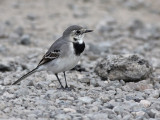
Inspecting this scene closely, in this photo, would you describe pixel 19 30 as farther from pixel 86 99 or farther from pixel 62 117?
pixel 62 117

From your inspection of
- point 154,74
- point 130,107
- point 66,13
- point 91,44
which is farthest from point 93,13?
point 130,107

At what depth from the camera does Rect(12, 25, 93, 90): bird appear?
8883 millimetres

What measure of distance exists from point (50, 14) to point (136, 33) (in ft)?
11.0

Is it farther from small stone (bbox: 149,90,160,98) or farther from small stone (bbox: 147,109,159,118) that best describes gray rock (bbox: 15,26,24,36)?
small stone (bbox: 147,109,159,118)

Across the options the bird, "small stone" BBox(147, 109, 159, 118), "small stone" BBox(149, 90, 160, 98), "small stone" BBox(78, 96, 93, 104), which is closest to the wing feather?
the bird

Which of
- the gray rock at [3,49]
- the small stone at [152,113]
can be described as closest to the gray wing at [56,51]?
the small stone at [152,113]

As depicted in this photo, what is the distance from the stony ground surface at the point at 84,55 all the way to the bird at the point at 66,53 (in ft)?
1.36

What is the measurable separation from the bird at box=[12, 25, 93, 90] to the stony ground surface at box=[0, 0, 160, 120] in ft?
1.36

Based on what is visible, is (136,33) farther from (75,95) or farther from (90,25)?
(75,95)

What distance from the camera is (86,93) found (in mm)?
8727

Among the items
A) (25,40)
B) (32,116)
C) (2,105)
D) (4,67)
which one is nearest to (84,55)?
(25,40)

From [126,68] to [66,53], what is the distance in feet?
4.64

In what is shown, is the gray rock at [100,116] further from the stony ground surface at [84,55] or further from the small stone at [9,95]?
the small stone at [9,95]

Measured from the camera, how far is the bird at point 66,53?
888cm
